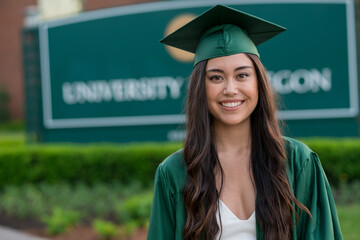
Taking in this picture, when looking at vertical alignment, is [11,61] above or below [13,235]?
above

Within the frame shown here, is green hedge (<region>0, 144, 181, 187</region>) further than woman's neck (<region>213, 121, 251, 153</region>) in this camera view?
Yes

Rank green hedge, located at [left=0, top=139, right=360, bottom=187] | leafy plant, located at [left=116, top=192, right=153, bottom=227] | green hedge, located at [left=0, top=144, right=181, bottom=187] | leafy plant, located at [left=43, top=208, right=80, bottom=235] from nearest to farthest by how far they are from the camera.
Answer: leafy plant, located at [left=116, top=192, right=153, bottom=227]
leafy plant, located at [left=43, top=208, right=80, bottom=235]
green hedge, located at [left=0, top=139, right=360, bottom=187]
green hedge, located at [left=0, top=144, right=181, bottom=187]

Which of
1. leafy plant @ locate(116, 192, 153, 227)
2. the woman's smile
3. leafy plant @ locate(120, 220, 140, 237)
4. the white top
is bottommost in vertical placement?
leafy plant @ locate(120, 220, 140, 237)

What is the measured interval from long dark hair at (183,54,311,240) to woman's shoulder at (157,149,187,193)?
0.12ft

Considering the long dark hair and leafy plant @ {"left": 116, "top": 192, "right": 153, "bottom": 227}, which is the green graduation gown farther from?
leafy plant @ {"left": 116, "top": 192, "right": 153, "bottom": 227}

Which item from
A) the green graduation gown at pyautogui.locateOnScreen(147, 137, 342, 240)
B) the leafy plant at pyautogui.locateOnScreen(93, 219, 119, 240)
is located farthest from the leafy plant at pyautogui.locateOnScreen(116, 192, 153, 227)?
the green graduation gown at pyautogui.locateOnScreen(147, 137, 342, 240)

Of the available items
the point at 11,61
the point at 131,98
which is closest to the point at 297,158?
the point at 131,98

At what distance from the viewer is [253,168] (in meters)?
2.02

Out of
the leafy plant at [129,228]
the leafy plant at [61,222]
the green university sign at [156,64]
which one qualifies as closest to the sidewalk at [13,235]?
the leafy plant at [61,222]

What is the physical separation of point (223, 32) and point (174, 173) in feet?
2.09

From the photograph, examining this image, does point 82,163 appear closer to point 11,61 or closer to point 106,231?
point 106,231

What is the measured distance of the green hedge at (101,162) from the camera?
6.66 m

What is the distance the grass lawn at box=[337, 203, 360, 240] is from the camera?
15.2 ft

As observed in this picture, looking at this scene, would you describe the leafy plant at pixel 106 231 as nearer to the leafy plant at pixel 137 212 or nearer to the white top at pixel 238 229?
the leafy plant at pixel 137 212
